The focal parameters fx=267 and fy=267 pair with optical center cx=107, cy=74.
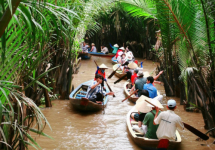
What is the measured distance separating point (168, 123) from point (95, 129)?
2.68m

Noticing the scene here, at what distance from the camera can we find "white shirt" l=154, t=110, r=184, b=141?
474 cm

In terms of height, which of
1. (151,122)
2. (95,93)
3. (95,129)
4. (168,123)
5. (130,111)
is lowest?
(95,129)

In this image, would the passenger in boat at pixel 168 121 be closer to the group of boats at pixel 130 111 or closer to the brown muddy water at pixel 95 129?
the group of boats at pixel 130 111

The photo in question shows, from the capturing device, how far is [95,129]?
6.96 meters

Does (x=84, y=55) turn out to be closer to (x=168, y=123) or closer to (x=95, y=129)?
(x=95, y=129)

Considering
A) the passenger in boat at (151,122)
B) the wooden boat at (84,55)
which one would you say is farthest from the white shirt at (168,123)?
the wooden boat at (84,55)

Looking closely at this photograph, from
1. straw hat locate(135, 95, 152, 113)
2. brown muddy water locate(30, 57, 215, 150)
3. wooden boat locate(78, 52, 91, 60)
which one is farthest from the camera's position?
wooden boat locate(78, 52, 91, 60)

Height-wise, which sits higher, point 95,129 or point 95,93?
point 95,93

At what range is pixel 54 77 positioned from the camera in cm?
896

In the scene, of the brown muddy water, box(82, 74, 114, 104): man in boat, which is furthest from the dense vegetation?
box(82, 74, 114, 104): man in boat

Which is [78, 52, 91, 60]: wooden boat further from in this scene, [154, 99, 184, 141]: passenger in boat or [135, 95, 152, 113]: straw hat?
[154, 99, 184, 141]: passenger in boat

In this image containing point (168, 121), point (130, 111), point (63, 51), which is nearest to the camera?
point (168, 121)

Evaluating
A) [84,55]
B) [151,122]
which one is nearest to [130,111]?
[151,122]

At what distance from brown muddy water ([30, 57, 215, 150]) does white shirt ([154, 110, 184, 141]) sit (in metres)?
1.14
